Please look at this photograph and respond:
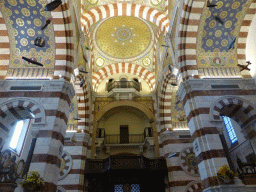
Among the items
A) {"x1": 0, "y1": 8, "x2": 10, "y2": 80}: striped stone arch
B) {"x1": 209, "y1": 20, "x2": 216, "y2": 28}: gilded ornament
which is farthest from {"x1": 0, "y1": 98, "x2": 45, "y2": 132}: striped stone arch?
{"x1": 209, "y1": 20, "x2": 216, "y2": 28}: gilded ornament

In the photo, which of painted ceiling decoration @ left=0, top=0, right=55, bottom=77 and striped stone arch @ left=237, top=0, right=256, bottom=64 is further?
striped stone arch @ left=237, top=0, right=256, bottom=64

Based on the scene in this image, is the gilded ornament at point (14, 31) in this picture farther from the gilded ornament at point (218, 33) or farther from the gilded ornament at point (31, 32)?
the gilded ornament at point (218, 33)

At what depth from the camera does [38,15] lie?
738 centimetres

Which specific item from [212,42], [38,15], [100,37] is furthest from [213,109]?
[100,37]

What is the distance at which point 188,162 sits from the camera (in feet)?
34.8

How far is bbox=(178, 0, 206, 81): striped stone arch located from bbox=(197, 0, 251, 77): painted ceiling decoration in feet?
0.77

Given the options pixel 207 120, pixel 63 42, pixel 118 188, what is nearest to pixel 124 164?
pixel 118 188

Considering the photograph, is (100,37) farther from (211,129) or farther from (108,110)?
(211,129)

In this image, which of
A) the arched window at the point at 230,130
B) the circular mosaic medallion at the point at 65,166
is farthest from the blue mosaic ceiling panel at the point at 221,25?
the circular mosaic medallion at the point at 65,166

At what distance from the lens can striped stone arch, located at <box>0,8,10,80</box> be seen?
7578mm

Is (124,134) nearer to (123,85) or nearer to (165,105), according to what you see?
(123,85)

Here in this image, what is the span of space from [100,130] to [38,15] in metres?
8.19

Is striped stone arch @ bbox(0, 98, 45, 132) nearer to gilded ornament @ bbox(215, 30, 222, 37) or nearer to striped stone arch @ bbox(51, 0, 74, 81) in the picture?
striped stone arch @ bbox(51, 0, 74, 81)

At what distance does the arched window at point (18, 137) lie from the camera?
9875 millimetres
